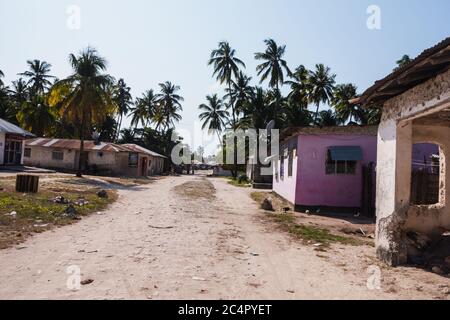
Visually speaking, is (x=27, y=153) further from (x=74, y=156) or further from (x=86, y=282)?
A: (x=86, y=282)

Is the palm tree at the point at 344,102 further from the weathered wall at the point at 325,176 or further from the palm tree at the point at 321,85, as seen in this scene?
the weathered wall at the point at 325,176

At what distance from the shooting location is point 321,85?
41844 mm

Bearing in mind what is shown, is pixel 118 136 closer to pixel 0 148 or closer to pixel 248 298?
pixel 0 148

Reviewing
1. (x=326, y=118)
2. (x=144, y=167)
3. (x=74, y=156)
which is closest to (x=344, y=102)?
(x=326, y=118)

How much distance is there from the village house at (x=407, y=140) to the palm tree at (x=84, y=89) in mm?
22243

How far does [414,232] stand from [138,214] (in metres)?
7.60

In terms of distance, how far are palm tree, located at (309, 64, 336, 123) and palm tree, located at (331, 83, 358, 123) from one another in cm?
156

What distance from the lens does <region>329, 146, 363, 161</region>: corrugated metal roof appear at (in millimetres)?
13766

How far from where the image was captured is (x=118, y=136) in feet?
183

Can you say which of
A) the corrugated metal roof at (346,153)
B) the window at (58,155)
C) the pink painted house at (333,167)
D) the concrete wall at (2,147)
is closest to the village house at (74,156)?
the window at (58,155)

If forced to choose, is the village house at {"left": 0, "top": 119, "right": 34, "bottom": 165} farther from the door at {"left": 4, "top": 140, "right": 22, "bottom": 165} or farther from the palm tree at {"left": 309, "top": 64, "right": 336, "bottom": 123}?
the palm tree at {"left": 309, "top": 64, "right": 336, "bottom": 123}

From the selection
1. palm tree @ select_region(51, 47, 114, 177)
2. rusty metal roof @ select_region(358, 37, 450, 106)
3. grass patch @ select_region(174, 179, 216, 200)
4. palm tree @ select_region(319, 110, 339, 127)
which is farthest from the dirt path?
palm tree @ select_region(319, 110, 339, 127)
